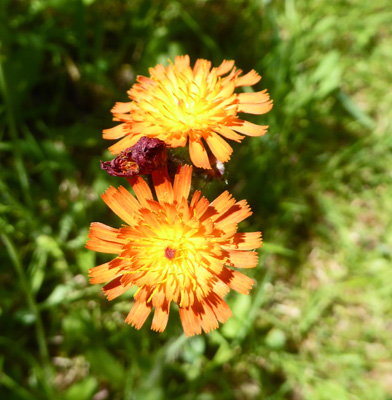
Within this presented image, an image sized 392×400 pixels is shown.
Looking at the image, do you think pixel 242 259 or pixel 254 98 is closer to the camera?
pixel 242 259

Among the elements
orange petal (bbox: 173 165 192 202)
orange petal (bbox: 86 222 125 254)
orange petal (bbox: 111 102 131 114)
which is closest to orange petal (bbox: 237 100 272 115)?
orange petal (bbox: 173 165 192 202)

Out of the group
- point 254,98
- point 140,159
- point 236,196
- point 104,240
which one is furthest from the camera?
point 236,196

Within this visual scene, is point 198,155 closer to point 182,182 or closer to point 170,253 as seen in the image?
point 182,182

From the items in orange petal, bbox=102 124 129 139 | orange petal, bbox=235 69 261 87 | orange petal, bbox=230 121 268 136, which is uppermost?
orange petal, bbox=235 69 261 87

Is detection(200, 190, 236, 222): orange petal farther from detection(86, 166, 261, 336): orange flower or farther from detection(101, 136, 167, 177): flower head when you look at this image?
detection(101, 136, 167, 177): flower head

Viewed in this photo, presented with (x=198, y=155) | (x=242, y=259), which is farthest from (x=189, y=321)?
(x=198, y=155)
